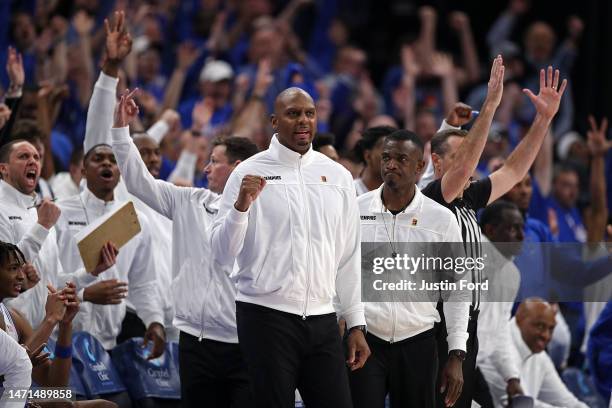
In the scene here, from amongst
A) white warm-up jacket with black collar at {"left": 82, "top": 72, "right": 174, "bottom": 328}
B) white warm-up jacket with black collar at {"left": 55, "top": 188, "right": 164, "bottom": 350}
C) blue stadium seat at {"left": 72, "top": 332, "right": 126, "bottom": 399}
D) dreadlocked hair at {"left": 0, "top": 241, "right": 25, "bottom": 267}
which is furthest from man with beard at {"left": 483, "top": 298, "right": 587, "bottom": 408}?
dreadlocked hair at {"left": 0, "top": 241, "right": 25, "bottom": 267}

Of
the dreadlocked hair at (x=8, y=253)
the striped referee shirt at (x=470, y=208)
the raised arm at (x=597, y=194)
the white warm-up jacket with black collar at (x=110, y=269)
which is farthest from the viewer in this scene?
the raised arm at (x=597, y=194)

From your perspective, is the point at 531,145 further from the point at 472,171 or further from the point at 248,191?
the point at 248,191

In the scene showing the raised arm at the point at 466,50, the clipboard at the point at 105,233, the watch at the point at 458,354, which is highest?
the raised arm at the point at 466,50

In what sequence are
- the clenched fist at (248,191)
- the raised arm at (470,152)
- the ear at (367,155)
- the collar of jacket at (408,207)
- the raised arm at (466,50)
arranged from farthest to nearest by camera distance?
the raised arm at (466,50)
the ear at (367,155)
the raised arm at (470,152)
the collar of jacket at (408,207)
the clenched fist at (248,191)

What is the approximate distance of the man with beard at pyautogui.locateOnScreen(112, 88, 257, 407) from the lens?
6.56 metres

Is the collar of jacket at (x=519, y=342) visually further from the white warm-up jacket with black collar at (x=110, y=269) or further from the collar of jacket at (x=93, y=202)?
the collar of jacket at (x=93, y=202)

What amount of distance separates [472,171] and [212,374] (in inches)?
69.9

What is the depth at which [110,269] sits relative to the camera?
25.2 ft

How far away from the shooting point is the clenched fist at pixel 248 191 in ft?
18.4

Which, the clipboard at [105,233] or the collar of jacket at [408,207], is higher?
the collar of jacket at [408,207]

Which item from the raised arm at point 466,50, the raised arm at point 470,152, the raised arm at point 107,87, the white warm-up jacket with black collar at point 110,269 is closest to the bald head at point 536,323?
the raised arm at point 470,152

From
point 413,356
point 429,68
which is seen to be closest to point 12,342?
point 413,356

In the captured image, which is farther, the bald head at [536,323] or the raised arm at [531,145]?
the bald head at [536,323]

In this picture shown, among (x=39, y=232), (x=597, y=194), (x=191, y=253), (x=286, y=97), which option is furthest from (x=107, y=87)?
(x=597, y=194)
